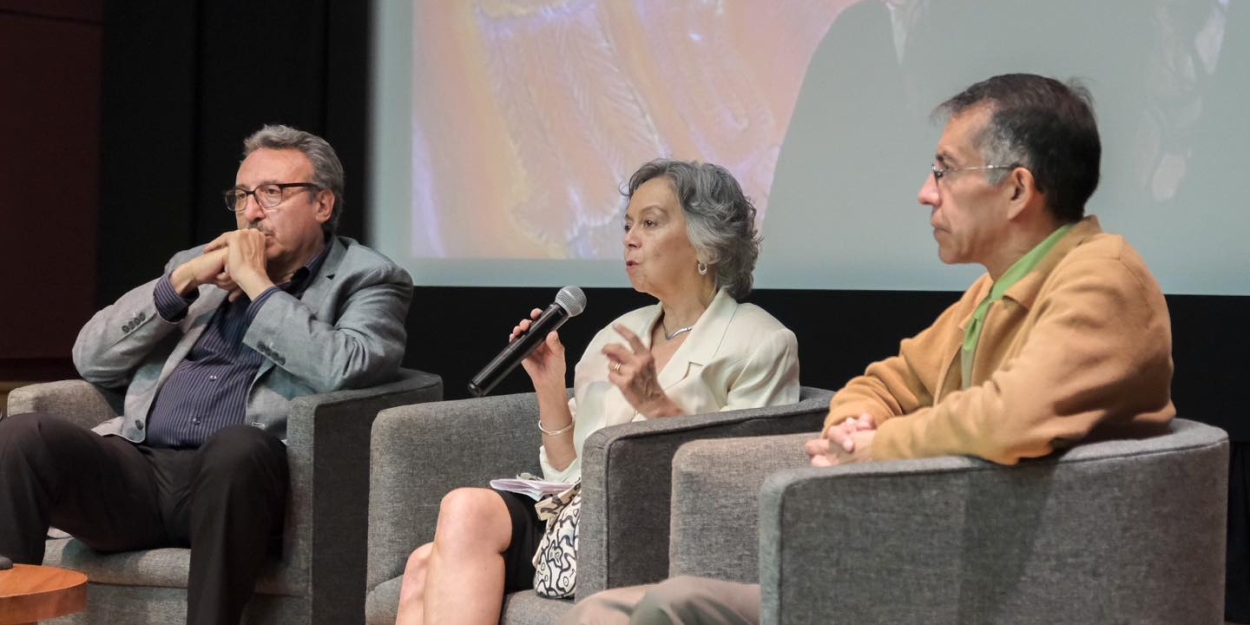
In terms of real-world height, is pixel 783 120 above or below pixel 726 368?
above

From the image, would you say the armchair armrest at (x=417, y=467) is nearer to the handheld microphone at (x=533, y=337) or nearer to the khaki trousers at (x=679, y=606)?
the handheld microphone at (x=533, y=337)

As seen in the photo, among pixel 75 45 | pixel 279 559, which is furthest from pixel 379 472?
pixel 75 45

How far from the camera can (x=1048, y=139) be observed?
187 centimetres

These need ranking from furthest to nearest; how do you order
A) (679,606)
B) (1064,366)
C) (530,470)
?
(530,470)
(679,606)
(1064,366)

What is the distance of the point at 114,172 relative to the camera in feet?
17.2

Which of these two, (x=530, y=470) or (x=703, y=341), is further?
(x=530, y=470)

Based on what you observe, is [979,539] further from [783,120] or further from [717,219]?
[783,120]

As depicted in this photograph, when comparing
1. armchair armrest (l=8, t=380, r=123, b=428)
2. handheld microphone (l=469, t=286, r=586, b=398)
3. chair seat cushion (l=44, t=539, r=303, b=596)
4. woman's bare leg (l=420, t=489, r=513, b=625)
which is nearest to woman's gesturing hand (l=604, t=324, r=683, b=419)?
handheld microphone (l=469, t=286, r=586, b=398)

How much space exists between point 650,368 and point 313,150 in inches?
52.6

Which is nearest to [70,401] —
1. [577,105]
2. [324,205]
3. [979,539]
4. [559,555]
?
[324,205]

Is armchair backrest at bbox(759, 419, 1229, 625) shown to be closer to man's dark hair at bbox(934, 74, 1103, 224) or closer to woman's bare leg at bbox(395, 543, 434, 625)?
man's dark hair at bbox(934, 74, 1103, 224)

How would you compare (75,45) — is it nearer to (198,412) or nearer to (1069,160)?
(198,412)

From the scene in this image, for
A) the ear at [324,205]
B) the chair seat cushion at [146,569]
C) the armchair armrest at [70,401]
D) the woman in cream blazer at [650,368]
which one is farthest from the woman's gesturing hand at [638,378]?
the armchair armrest at [70,401]

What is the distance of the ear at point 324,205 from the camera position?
134 inches
